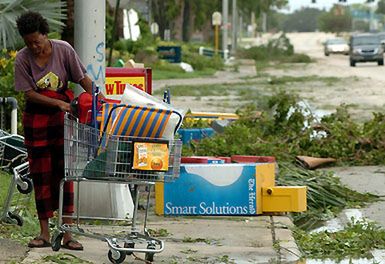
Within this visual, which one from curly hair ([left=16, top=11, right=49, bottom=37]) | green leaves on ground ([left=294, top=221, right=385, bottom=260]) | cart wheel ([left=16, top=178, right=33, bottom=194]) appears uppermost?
A: curly hair ([left=16, top=11, right=49, bottom=37])

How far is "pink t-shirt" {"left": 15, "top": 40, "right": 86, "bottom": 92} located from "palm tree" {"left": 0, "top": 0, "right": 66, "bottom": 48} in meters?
6.27

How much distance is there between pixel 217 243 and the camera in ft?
30.1

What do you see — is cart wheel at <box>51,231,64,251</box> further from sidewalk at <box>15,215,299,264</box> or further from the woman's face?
the woman's face

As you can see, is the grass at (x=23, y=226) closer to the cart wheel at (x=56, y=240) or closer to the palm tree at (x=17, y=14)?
the cart wheel at (x=56, y=240)

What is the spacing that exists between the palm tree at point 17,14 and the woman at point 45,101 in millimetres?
6271

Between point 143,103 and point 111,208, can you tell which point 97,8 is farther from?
point 143,103

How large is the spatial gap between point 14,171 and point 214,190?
7.36 ft

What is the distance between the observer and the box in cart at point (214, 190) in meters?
10.5

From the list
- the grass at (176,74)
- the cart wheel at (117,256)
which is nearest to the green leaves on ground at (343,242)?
the cart wheel at (117,256)

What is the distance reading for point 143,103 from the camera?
7914 mm

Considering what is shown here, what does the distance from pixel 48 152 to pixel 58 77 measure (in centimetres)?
55

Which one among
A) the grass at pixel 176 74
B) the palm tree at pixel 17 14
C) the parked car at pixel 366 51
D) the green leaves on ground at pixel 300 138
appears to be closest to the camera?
the green leaves on ground at pixel 300 138

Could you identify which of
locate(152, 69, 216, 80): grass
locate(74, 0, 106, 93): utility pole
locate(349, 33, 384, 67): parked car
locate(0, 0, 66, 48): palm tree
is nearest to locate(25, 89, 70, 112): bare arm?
locate(74, 0, 106, 93): utility pole

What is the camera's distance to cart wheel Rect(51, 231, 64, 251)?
26.9 ft
